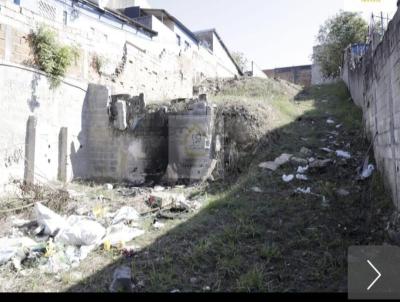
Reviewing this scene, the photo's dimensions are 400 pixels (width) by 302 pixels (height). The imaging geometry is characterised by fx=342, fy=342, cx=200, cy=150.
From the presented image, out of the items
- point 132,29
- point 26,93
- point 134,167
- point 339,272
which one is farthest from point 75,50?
point 339,272

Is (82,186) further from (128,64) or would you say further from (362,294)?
(362,294)

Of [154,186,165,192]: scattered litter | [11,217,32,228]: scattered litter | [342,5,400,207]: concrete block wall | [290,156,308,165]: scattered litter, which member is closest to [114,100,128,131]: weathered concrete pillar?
[154,186,165,192]: scattered litter

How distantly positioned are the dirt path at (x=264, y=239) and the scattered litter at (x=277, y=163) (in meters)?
0.16

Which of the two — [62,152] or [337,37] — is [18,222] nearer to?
[62,152]

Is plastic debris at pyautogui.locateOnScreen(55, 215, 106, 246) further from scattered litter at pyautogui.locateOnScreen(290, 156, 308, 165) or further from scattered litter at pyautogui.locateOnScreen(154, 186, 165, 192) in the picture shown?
scattered litter at pyautogui.locateOnScreen(290, 156, 308, 165)

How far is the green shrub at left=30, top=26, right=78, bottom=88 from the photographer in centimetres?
738

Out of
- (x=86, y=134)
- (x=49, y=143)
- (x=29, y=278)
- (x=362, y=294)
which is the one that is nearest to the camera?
(x=362, y=294)

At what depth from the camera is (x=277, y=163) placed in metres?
7.00

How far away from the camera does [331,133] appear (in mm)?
8172

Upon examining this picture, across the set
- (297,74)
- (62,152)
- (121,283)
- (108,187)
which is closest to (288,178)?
(121,283)

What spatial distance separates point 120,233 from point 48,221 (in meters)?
1.06

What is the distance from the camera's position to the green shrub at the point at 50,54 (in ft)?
24.2

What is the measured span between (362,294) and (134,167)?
6.54m

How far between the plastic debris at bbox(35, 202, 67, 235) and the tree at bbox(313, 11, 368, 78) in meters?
16.7
